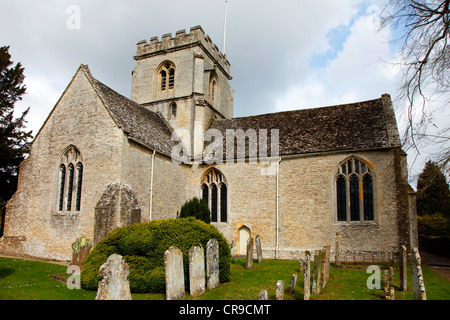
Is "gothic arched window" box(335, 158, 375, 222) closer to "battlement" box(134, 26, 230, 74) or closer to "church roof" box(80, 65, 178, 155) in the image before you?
"church roof" box(80, 65, 178, 155)

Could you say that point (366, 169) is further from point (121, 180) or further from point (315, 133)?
point (121, 180)

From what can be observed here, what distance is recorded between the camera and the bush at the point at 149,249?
9.80 meters

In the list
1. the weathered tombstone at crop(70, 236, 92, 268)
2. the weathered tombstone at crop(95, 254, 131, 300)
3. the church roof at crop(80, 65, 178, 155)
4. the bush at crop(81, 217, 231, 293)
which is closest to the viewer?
the weathered tombstone at crop(95, 254, 131, 300)

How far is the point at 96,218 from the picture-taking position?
48.2ft

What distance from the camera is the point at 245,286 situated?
10.7m

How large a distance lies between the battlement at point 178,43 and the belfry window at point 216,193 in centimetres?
1092

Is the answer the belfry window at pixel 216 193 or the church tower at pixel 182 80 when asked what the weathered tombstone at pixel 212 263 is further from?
the church tower at pixel 182 80

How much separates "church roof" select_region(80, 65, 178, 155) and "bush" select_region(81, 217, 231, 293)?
716cm

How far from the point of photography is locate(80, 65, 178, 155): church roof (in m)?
17.3

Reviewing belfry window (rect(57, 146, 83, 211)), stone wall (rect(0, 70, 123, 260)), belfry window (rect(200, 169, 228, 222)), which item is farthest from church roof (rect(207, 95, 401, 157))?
belfry window (rect(57, 146, 83, 211))

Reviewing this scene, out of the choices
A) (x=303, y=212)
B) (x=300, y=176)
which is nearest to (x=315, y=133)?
(x=300, y=176)

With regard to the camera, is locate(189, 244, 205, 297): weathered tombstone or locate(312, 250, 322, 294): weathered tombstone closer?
locate(189, 244, 205, 297): weathered tombstone

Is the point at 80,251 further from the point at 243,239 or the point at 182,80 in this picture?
the point at 182,80

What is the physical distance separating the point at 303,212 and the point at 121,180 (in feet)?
33.4
